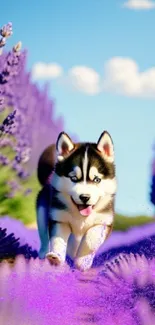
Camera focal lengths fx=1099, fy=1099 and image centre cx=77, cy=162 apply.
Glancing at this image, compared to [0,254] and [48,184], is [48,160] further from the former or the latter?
[0,254]

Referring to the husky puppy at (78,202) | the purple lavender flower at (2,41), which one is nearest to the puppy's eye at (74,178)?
the husky puppy at (78,202)

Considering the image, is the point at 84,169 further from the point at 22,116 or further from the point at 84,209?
the point at 22,116

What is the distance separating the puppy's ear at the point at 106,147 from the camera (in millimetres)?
1651

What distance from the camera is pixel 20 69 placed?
176 centimetres

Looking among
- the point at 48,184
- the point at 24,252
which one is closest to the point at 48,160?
the point at 48,184

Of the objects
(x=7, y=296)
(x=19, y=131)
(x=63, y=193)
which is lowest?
(x=7, y=296)

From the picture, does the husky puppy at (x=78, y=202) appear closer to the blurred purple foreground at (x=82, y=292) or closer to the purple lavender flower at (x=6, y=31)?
the blurred purple foreground at (x=82, y=292)

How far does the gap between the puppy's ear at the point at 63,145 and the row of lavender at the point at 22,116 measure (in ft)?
0.28

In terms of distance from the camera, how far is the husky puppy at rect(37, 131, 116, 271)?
1648mm

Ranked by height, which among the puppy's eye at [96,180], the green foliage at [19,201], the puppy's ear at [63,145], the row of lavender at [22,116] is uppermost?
the row of lavender at [22,116]

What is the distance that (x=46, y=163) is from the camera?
5.68ft

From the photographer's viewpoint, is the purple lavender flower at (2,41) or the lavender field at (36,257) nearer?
the lavender field at (36,257)

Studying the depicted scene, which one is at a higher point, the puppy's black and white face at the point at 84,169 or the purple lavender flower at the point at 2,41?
the purple lavender flower at the point at 2,41

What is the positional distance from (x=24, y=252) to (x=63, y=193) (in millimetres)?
137
